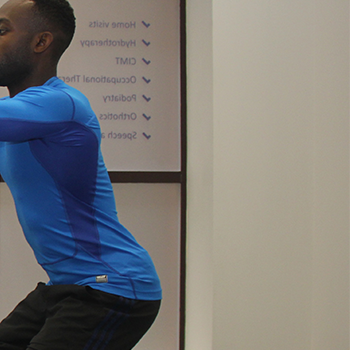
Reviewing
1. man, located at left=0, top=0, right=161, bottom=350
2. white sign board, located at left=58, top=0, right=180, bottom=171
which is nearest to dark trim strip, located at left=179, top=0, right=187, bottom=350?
white sign board, located at left=58, top=0, right=180, bottom=171

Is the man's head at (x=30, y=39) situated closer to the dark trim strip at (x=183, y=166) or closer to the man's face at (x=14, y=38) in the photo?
the man's face at (x=14, y=38)

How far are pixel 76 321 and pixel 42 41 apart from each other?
615 mm

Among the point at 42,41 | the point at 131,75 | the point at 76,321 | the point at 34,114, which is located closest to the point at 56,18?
the point at 42,41

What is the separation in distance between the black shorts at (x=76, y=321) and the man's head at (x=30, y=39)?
48 centimetres

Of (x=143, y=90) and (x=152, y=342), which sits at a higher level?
(x=143, y=90)

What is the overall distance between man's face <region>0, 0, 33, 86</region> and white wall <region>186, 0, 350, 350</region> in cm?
86

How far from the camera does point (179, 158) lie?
2.43m

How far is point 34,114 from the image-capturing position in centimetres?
94

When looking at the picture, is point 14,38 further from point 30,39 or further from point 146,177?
point 146,177

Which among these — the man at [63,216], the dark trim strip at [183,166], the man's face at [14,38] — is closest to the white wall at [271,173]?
the dark trim strip at [183,166]

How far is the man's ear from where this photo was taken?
1.08 m

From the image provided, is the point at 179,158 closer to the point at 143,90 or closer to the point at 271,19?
the point at 143,90

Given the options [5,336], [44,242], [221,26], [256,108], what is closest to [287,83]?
[256,108]

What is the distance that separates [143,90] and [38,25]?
1353 mm
